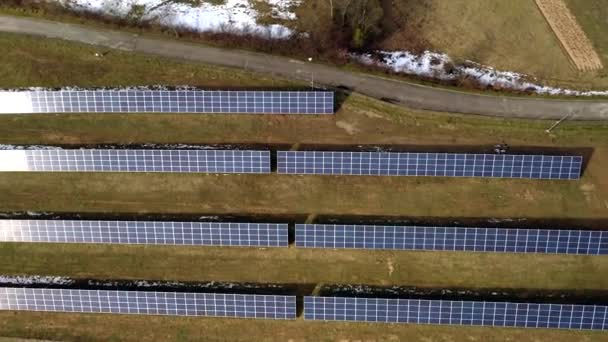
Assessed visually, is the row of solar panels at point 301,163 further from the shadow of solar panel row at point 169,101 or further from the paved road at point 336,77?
the paved road at point 336,77

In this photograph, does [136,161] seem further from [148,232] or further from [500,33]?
[500,33]

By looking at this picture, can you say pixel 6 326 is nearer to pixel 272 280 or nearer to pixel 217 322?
pixel 217 322

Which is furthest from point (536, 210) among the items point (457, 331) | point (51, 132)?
point (51, 132)

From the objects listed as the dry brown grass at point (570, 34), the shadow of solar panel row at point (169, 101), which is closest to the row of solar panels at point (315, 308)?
the shadow of solar panel row at point (169, 101)

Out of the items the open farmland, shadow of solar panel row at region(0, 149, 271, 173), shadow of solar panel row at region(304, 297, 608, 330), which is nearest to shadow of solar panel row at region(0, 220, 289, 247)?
shadow of solar panel row at region(0, 149, 271, 173)

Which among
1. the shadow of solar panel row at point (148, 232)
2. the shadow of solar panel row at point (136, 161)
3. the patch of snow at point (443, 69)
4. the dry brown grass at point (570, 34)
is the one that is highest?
the dry brown grass at point (570, 34)

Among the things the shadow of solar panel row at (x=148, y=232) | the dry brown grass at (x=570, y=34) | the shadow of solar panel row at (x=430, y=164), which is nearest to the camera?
the shadow of solar panel row at (x=430, y=164)
